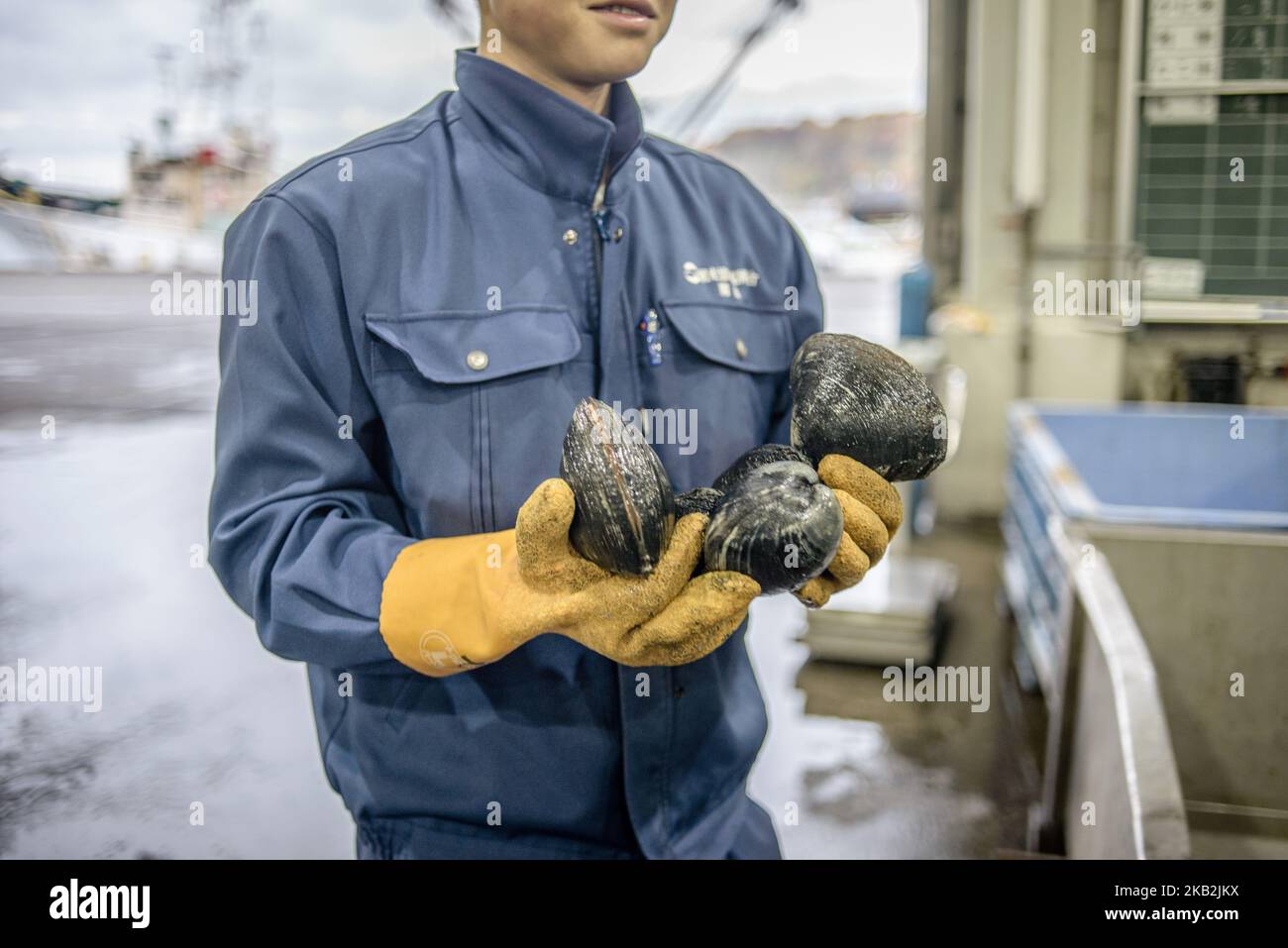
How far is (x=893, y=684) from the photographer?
2.58 metres

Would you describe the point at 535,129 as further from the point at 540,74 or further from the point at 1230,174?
the point at 1230,174

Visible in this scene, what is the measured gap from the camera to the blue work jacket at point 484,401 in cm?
83

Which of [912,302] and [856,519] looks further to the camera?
[912,302]

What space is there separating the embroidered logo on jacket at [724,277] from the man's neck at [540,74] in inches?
7.1

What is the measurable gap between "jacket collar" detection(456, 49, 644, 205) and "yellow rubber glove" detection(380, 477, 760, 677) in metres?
0.34

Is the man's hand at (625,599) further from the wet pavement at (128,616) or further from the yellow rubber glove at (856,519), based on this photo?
the wet pavement at (128,616)

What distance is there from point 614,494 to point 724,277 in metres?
0.40

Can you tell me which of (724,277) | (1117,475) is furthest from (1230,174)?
(724,277)

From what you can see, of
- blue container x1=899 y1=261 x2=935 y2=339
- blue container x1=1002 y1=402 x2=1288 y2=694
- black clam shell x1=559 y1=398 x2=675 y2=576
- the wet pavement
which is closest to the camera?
black clam shell x1=559 y1=398 x2=675 y2=576

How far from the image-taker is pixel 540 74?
92cm

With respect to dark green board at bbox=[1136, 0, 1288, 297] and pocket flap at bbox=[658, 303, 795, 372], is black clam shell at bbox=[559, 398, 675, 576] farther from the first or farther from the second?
dark green board at bbox=[1136, 0, 1288, 297]

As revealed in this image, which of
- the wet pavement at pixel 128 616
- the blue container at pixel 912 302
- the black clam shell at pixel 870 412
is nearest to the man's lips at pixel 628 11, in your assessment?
the black clam shell at pixel 870 412

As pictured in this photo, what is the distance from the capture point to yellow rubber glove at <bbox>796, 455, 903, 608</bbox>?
812 millimetres

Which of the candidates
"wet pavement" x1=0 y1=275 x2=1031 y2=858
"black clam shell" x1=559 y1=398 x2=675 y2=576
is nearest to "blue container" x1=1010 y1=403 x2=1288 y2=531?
"black clam shell" x1=559 y1=398 x2=675 y2=576
